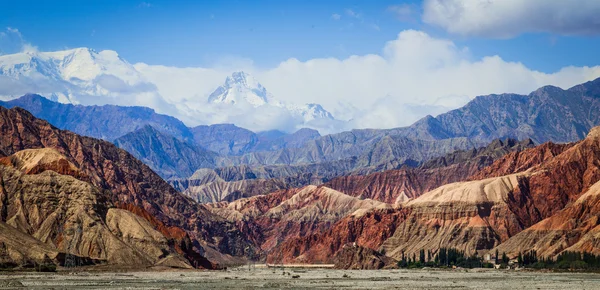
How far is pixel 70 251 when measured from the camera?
183 metres

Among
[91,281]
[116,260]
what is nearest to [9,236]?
[116,260]

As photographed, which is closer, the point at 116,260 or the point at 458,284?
the point at 458,284

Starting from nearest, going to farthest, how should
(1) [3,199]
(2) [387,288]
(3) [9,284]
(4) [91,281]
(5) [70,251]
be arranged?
(3) [9,284] < (2) [387,288] < (4) [91,281] < (5) [70,251] < (1) [3,199]

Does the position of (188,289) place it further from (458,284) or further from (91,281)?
(458,284)

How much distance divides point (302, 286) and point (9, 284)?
41323mm

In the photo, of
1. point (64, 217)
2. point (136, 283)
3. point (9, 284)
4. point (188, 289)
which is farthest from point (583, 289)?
point (64, 217)

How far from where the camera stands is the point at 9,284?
115375mm

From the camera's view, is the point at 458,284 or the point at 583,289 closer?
the point at 583,289

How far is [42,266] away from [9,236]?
12306mm

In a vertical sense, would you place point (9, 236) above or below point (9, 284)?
above

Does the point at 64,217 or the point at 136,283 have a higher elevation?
the point at 64,217

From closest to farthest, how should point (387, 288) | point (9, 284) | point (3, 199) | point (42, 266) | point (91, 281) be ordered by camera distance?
point (9, 284) < point (387, 288) < point (91, 281) < point (42, 266) < point (3, 199)

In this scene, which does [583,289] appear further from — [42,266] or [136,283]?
[42,266]

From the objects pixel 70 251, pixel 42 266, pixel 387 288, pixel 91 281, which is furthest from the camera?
pixel 70 251
